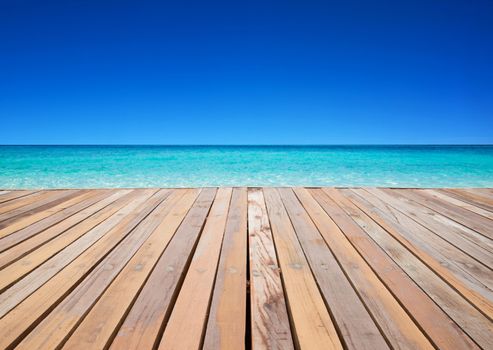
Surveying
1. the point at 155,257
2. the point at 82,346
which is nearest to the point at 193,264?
the point at 155,257

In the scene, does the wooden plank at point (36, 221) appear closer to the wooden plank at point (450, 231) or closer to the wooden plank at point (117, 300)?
the wooden plank at point (117, 300)

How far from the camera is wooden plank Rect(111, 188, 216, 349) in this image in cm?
84

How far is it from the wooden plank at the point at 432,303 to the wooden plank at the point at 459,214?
2.58 feet

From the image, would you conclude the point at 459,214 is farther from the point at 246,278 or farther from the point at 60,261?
the point at 60,261

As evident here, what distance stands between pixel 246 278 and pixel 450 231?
1.48 metres

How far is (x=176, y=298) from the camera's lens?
41.8 inches

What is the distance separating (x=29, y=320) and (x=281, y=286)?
89cm

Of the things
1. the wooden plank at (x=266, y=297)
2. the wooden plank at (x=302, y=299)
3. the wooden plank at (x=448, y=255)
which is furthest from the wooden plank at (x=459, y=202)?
the wooden plank at (x=266, y=297)

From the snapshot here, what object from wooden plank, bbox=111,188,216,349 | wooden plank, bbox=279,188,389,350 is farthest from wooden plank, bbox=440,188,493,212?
wooden plank, bbox=111,188,216,349

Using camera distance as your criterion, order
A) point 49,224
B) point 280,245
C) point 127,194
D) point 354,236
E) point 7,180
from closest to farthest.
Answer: point 280,245
point 354,236
point 49,224
point 127,194
point 7,180

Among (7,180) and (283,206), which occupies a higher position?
(283,206)

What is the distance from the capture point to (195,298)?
1.05m

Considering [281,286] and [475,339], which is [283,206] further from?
[475,339]

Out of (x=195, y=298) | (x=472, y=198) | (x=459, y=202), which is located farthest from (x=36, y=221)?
(x=472, y=198)
